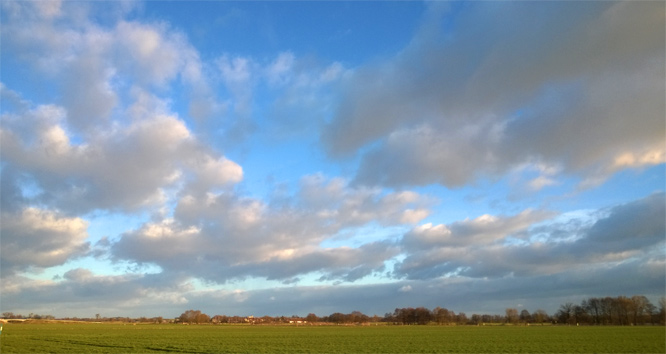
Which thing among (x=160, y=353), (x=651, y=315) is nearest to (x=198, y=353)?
(x=160, y=353)

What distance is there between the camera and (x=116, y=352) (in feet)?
139

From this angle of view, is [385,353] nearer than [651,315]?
Yes

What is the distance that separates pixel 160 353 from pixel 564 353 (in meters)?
39.3

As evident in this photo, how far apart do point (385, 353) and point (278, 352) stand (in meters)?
10.4

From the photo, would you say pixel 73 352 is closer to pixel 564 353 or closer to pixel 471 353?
pixel 471 353

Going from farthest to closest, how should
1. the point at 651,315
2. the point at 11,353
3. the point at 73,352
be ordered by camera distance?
the point at 651,315
the point at 73,352
the point at 11,353

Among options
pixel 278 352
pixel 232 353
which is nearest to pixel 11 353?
pixel 232 353

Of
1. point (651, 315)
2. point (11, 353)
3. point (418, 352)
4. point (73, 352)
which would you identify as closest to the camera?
point (11, 353)

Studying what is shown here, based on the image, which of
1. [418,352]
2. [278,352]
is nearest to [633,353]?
[418,352]

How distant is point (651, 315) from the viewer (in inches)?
7849

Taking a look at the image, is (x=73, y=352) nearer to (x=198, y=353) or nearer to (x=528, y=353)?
(x=198, y=353)

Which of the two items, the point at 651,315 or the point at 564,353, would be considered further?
the point at 651,315

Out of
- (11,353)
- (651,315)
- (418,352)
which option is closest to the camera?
(11,353)

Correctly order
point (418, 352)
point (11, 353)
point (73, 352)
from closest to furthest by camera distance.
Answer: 1. point (11, 353)
2. point (73, 352)
3. point (418, 352)
